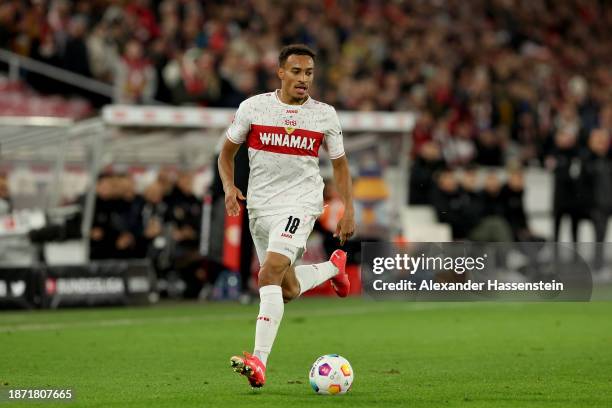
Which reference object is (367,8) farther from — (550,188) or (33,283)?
(33,283)

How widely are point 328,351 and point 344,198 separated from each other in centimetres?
288

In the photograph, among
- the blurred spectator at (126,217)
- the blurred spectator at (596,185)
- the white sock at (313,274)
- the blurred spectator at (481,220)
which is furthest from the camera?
the blurred spectator at (596,185)

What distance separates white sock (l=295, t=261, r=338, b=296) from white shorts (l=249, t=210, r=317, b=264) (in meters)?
0.47

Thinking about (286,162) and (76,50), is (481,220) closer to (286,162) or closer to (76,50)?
(76,50)

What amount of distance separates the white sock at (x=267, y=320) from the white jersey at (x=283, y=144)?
59 centimetres

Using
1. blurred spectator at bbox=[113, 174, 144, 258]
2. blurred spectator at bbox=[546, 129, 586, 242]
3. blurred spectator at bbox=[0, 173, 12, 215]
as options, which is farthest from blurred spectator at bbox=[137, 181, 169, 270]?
blurred spectator at bbox=[546, 129, 586, 242]

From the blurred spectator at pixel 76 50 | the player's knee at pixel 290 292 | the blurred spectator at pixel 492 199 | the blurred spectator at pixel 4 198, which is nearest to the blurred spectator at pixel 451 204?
the blurred spectator at pixel 492 199

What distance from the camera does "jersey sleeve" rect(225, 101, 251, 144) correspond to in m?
9.09

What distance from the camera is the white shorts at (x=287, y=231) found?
9.02 m

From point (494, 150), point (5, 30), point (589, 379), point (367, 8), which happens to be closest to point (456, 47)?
point (367, 8)

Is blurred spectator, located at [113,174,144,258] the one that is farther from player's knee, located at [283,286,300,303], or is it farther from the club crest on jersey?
the club crest on jersey

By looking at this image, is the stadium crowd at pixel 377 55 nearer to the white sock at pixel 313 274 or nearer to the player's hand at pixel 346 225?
the white sock at pixel 313 274

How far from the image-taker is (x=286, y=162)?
359 inches

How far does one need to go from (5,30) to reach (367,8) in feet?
33.3
